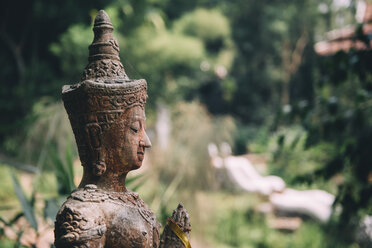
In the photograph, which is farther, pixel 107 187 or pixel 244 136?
pixel 244 136

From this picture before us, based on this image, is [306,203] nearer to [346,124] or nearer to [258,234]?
[258,234]

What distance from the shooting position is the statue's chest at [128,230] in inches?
42.8

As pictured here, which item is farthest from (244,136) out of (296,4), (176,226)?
(176,226)

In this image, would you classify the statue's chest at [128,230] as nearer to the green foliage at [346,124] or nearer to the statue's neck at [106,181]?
the statue's neck at [106,181]

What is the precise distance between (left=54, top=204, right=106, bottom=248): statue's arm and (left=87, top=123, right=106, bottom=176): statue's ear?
14cm

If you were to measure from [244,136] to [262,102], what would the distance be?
→ 1985mm

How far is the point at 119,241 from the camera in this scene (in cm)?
109

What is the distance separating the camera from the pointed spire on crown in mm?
1195

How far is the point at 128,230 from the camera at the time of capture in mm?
1102

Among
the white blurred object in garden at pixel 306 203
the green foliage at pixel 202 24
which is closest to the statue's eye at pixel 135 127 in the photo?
the white blurred object in garden at pixel 306 203

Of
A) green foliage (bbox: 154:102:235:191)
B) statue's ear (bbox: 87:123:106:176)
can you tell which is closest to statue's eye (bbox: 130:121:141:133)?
statue's ear (bbox: 87:123:106:176)

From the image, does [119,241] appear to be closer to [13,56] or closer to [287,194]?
[287,194]

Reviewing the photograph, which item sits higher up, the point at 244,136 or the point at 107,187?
the point at 244,136

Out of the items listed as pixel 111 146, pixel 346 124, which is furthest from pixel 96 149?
pixel 346 124
